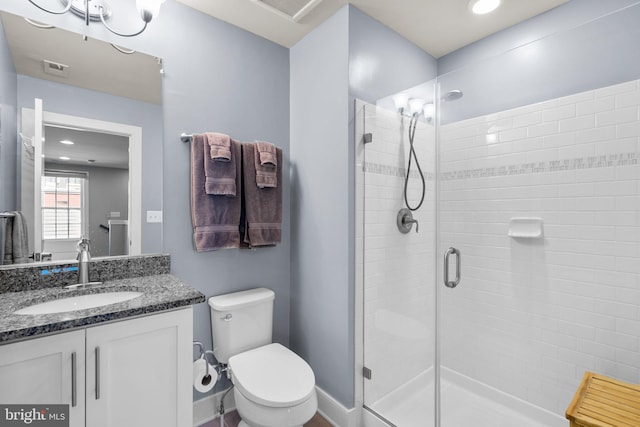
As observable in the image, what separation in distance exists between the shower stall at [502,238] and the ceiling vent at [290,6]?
0.69m

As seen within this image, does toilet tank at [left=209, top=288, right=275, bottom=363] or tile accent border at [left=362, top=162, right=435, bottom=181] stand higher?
tile accent border at [left=362, top=162, right=435, bottom=181]

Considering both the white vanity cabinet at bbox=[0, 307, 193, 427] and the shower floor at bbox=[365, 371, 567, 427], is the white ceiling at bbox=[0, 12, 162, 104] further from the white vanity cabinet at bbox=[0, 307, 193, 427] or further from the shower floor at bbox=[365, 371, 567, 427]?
the shower floor at bbox=[365, 371, 567, 427]

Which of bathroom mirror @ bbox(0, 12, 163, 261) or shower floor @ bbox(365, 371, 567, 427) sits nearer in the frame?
bathroom mirror @ bbox(0, 12, 163, 261)

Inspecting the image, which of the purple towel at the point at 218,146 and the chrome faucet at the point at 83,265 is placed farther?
the purple towel at the point at 218,146

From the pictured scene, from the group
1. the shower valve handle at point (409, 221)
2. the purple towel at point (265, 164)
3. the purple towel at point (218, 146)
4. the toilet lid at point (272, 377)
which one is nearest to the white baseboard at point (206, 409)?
the toilet lid at point (272, 377)

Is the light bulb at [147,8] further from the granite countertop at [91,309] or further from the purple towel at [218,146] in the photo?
the granite countertop at [91,309]

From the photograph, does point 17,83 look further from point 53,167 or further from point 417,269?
point 417,269

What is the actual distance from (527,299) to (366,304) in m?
1.00

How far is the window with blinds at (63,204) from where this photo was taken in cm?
142

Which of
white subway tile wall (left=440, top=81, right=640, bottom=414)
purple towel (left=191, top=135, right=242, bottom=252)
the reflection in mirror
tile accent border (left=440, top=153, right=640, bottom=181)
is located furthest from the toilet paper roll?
tile accent border (left=440, top=153, right=640, bottom=181)

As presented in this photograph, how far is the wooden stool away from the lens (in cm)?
112

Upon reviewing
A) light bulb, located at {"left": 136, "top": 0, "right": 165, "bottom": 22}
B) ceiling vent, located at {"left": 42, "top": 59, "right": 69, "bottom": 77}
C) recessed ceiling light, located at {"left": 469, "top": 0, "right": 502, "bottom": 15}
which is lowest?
ceiling vent, located at {"left": 42, "top": 59, "right": 69, "bottom": 77}

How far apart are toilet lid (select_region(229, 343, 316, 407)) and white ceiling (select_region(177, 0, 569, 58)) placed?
2002 mm

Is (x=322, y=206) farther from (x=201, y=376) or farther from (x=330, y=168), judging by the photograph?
→ (x=201, y=376)
